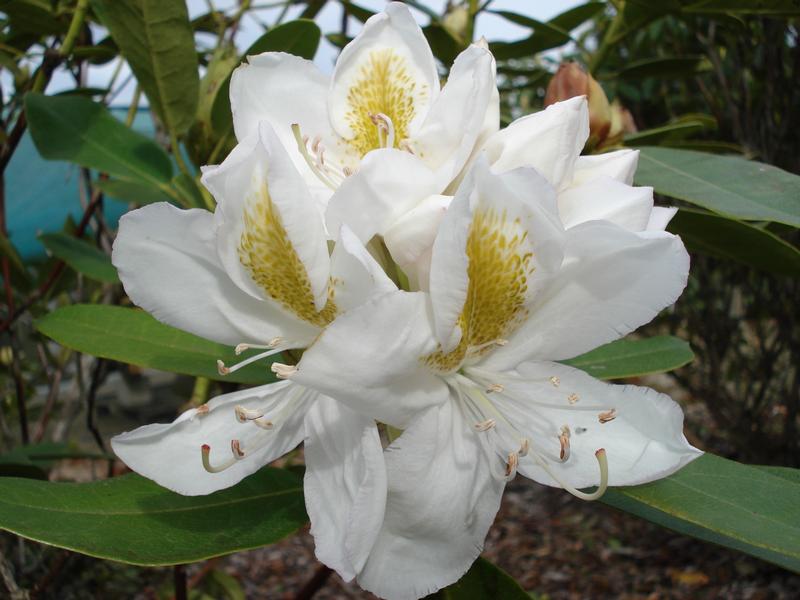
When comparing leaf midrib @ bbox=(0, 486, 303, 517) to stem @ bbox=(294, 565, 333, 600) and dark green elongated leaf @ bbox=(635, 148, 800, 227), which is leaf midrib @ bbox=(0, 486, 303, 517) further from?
dark green elongated leaf @ bbox=(635, 148, 800, 227)

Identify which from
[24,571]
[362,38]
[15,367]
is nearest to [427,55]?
[362,38]

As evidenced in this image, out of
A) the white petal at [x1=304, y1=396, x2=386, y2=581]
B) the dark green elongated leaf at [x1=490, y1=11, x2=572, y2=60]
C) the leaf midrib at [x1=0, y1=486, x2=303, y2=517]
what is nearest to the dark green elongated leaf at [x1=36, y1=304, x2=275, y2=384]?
the leaf midrib at [x1=0, y1=486, x2=303, y2=517]

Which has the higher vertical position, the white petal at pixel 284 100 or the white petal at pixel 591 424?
the white petal at pixel 284 100

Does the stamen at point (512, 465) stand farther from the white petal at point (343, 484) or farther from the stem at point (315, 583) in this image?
the stem at point (315, 583)

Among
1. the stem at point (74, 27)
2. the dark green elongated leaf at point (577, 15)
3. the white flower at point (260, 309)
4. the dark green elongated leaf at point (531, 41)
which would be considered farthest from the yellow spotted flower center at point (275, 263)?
the dark green elongated leaf at point (577, 15)

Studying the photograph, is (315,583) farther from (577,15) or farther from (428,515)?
(577,15)

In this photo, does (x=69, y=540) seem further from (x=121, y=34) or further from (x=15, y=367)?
(x=15, y=367)
